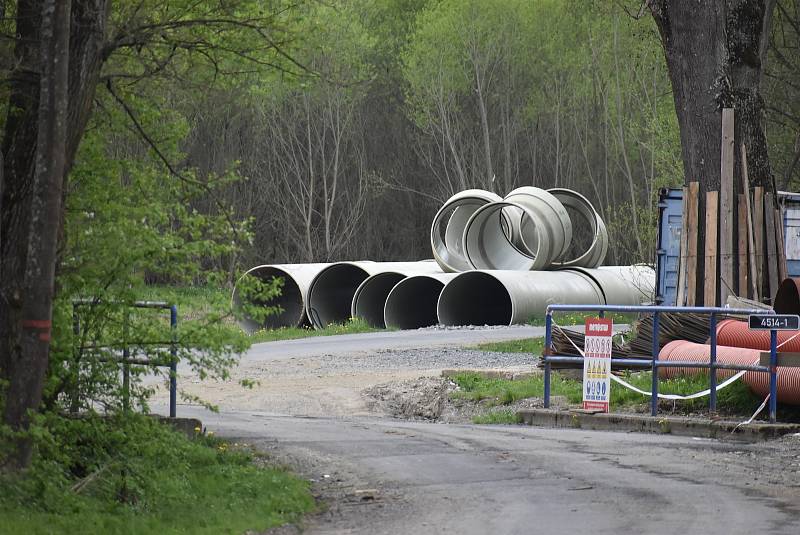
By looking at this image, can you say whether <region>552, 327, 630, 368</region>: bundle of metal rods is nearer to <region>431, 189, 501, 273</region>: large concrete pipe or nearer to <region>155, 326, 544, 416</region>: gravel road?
<region>155, 326, 544, 416</region>: gravel road

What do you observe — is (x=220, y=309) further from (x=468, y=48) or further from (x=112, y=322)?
(x=468, y=48)

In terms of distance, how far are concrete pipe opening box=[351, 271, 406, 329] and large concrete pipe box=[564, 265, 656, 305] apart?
17.3ft

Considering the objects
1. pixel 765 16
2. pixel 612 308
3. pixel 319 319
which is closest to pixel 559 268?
pixel 319 319

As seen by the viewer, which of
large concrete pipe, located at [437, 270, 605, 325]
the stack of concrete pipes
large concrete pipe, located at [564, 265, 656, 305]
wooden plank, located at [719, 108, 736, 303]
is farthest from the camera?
large concrete pipe, located at [564, 265, 656, 305]

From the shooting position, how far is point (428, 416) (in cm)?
1800

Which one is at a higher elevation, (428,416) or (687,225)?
(687,225)

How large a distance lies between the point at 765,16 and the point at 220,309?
13.1 m

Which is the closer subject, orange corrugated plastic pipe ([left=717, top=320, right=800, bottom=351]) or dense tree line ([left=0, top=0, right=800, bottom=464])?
dense tree line ([left=0, top=0, right=800, bottom=464])

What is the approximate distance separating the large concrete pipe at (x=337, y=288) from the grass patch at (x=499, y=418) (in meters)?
18.7

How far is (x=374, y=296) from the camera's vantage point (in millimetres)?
36812

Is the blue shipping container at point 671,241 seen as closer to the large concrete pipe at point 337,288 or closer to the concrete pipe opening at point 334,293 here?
the large concrete pipe at point 337,288

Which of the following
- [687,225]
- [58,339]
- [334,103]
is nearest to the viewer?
[58,339]

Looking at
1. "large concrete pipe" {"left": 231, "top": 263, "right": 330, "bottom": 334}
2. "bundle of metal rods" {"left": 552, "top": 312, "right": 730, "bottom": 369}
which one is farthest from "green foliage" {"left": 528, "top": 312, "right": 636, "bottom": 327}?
"bundle of metal rods" {"left": 552, "top": 312, "right": 730, "bottom": 369}

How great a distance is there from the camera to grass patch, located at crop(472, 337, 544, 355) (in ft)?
84.2
